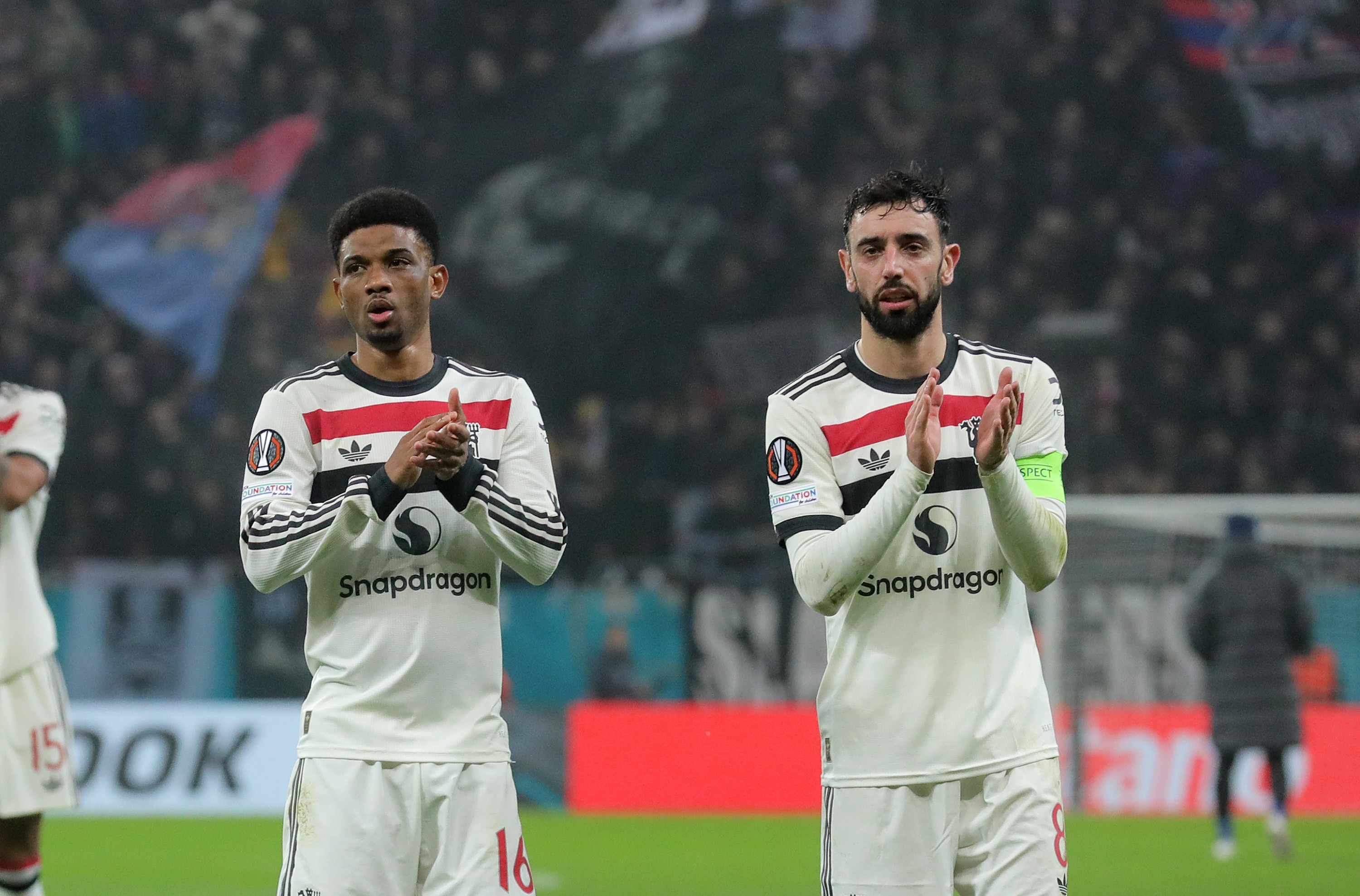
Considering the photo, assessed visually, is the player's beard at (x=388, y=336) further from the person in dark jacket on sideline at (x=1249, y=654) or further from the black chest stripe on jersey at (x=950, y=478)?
the person in dark jacket on sideline at (x=1249, y=654)

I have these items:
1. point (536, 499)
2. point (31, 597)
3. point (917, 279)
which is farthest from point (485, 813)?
point (31, 597)

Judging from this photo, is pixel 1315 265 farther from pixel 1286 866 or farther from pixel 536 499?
pixel 536 499

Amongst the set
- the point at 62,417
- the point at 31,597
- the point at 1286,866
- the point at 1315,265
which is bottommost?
the point at 1286,866

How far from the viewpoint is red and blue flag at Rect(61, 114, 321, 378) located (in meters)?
19.9

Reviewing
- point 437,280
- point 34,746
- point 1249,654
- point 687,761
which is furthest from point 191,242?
point 437,280

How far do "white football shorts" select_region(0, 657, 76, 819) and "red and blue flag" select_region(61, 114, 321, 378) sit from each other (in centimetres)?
1470

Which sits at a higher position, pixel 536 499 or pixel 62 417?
pixel 62 417

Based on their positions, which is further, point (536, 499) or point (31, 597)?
point (31, 597)

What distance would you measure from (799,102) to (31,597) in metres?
16.9

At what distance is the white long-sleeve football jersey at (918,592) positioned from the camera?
12.2ft

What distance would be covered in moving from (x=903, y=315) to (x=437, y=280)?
1053mm

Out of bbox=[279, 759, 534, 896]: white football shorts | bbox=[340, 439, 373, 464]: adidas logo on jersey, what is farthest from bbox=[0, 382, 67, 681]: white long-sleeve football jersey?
bbox=[279, 759, 534, 896]: white football shorts

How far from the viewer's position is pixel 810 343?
63.5 feet

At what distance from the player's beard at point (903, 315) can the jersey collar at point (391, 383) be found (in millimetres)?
956
